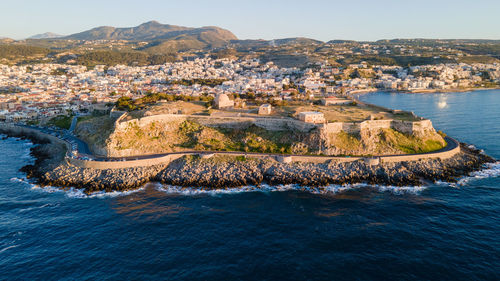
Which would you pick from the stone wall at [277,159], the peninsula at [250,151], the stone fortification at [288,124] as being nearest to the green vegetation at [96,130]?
the peninsula at [250,151]

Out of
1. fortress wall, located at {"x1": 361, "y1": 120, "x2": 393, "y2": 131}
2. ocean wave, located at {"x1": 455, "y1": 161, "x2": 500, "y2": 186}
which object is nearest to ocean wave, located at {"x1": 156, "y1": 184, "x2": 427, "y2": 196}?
ocean wave, located at {"x1": 455, "y1": 161, "x2": 500, "y2": 186}

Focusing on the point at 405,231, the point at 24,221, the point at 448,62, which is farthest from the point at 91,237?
the point at 448,62

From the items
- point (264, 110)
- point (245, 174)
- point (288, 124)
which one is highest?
point (264, 110)

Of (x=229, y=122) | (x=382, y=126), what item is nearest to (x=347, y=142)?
(x=382, y=126)

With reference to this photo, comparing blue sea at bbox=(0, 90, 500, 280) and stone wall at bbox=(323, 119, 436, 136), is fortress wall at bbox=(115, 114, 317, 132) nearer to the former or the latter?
stone wall at bbox=(323, 119, 436, 136)

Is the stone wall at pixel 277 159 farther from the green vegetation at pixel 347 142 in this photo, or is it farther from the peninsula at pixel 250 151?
the green vegetation at pixel 347 142

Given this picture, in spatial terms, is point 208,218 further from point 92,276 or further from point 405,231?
point 405,231

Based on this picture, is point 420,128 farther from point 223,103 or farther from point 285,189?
point 223,103

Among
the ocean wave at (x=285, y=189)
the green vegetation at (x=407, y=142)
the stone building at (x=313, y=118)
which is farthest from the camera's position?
the stone building at (x=313, y=118)
